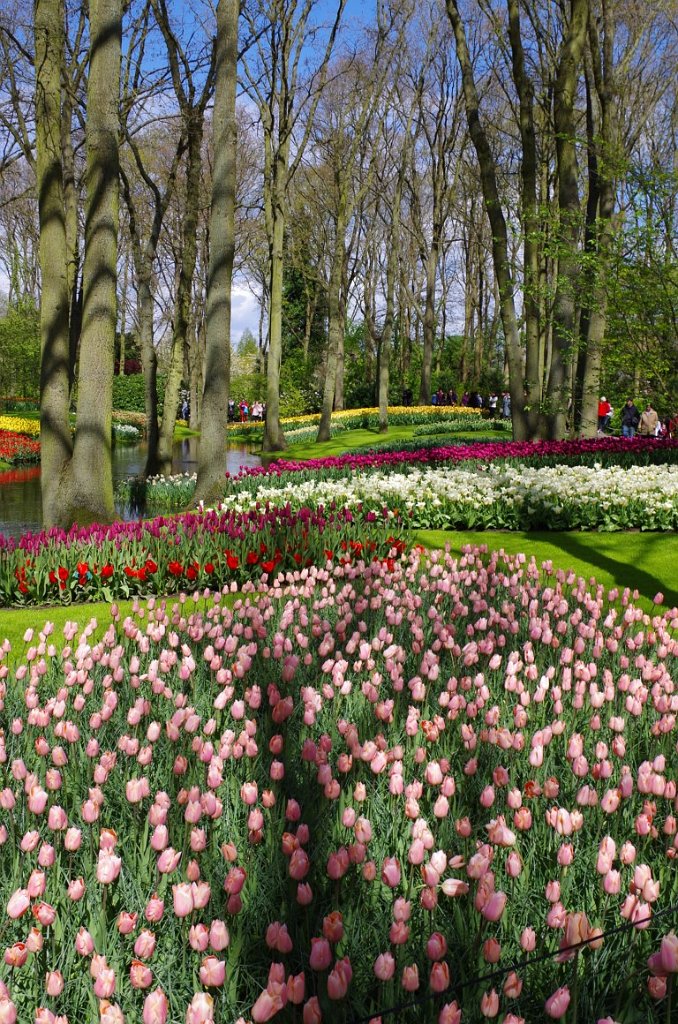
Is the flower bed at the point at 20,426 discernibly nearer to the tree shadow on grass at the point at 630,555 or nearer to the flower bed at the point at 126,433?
the flower bed at the point at 126,433

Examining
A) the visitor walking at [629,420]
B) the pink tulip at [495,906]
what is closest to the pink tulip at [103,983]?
the pink tulip at [495,906]

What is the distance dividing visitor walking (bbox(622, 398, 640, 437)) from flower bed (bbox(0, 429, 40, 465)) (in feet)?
54.5

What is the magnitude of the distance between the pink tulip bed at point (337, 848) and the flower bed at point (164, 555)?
2623 millimetres

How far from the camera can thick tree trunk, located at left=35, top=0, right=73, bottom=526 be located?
9180 millimetres

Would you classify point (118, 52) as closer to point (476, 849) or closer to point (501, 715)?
point (501, 715)

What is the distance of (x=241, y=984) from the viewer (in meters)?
1.92

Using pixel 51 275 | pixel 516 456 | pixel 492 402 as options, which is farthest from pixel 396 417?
pixel 51 275

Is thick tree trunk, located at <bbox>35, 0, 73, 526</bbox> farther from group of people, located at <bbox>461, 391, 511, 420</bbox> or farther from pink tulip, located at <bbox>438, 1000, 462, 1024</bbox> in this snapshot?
group of people, located at <bbox>461, 391, 511, 420</bbox>

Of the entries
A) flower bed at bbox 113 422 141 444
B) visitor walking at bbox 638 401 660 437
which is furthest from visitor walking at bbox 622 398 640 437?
flower bed at bbox 113 422 141 444

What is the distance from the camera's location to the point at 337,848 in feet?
7.86

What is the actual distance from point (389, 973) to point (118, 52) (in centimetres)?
978

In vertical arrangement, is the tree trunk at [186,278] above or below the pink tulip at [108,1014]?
above

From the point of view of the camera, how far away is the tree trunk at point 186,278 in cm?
1634

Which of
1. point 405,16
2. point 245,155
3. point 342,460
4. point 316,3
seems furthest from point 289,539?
point 245,155
